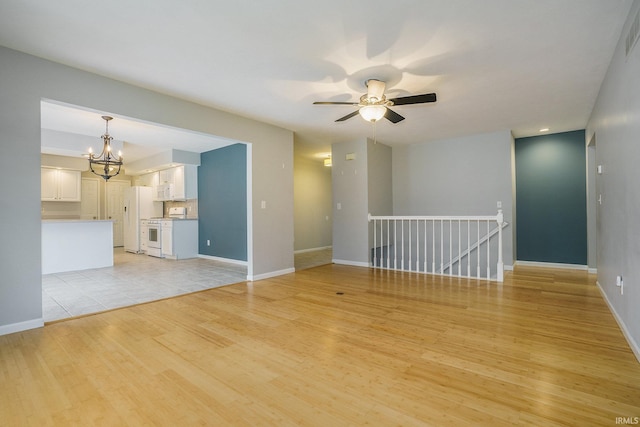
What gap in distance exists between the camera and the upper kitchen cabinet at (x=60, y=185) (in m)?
7.57

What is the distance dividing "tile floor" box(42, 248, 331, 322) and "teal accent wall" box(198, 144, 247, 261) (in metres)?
0.44

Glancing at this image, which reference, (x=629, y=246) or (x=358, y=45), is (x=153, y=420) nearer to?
(x=358, y=45)

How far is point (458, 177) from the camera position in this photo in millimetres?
6262

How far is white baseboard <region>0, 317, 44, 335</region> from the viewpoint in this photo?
2.69 meters

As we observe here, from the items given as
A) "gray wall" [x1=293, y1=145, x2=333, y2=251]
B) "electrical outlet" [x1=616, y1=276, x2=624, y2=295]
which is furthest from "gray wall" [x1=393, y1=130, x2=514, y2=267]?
"electrical outlet" [x1=616, y1=276, x2=624, y2=295]

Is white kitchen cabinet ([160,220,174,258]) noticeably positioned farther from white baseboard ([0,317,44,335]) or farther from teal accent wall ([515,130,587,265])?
teal accent wall ([515,130,587,265])

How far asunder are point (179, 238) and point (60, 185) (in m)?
3.70

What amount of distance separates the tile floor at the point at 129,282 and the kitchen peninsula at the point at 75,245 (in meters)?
0.23

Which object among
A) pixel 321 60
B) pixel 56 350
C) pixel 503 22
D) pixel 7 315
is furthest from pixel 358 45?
pixel 7 315

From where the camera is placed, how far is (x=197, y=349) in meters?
2.40

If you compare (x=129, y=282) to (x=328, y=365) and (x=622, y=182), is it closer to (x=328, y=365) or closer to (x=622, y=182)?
(x=328, y=365)

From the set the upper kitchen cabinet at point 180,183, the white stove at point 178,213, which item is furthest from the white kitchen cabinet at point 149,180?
the white stove at point 178,213

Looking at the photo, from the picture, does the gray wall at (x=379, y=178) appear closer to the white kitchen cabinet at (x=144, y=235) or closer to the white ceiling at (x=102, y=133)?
the white ceiling at (x=102, y=133)

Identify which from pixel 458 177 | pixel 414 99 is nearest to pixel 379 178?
pixel 458 177
